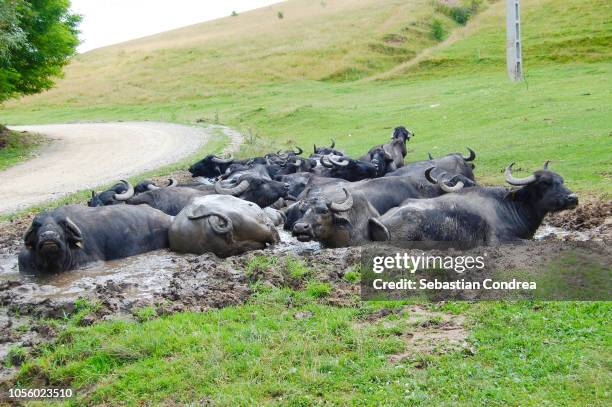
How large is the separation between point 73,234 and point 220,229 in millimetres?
1988

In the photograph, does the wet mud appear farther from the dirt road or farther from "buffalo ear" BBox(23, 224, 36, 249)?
the dirt road

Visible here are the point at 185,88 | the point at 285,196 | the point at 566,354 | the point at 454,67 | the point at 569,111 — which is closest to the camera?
the point at 566,354

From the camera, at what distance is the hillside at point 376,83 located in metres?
21.2

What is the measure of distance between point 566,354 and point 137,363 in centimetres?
364

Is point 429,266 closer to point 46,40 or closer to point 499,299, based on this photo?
point 499,299

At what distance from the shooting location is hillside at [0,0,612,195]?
69.7 feet

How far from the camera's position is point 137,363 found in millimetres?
6332

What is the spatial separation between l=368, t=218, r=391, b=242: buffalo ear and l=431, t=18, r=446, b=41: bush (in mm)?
60821


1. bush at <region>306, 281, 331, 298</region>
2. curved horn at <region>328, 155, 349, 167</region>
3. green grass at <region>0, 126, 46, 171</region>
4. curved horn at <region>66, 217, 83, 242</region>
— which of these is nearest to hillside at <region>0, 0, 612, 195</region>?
curved horn at <region>328, 155, 349, 167</region>

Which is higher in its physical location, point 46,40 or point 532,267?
point 46,40

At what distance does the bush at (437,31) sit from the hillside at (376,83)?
0.43 m

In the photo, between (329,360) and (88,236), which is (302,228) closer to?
(88,236)

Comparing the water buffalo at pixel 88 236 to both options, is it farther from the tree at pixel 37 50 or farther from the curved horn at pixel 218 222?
the tree at pixel 37 50

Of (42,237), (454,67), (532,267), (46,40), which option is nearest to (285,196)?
(42,237)
